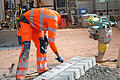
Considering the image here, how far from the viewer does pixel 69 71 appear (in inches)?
147

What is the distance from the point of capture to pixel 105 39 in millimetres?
4855

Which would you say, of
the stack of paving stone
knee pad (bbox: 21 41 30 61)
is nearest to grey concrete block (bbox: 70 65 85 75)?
the stack of paving stone

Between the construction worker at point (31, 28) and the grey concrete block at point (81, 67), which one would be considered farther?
the grey concrete block at point (81, 67)

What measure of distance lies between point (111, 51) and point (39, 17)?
3.70 metres

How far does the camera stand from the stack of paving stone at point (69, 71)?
3.52 m

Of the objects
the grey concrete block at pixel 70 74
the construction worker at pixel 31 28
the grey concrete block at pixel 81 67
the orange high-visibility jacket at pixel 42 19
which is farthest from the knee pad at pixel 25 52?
the grey concrete block at pixel 81 67

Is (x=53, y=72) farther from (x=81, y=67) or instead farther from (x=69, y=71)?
(x=81, y=67)

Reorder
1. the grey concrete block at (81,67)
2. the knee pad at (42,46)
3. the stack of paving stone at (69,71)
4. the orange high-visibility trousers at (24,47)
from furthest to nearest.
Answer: the knee pad at (42,46) < the grey concrete block at (81,67) < the orange high-visibility trousers at (24,47) < the stack of paving stone at (69,71)

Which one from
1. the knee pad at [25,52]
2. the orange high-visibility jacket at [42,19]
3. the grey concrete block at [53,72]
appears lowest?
the grey concrete block at [53,72]

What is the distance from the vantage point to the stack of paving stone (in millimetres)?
3516

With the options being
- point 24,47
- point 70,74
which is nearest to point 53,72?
point 70,74

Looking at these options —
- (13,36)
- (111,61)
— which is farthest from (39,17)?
(13,36)

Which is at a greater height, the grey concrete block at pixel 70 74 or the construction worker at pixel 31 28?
the construction worker at pixel 31 28

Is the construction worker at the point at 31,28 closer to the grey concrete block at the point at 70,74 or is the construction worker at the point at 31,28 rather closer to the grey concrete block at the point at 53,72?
the grey concrete block at the point at 53,72
